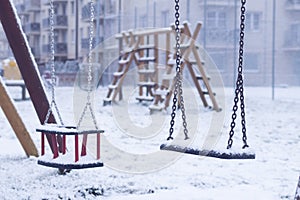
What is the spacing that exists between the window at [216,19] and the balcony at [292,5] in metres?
1.59

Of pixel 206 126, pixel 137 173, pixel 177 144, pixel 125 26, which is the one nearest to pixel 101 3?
pixel 125 26

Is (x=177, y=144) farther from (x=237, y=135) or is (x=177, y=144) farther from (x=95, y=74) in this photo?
(x=95, y=74)

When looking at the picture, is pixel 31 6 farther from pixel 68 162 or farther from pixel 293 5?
pixel 68 162

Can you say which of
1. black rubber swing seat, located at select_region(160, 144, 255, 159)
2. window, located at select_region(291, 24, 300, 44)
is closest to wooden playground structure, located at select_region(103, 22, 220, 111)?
window, located at select_region(291, 24, 300, 44)

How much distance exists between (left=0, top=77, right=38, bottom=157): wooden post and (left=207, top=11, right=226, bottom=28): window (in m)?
8.67

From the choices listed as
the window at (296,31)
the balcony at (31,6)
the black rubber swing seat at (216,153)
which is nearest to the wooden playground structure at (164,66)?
the window at (296,31)

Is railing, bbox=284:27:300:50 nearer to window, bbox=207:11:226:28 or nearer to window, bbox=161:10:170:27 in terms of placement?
window, bbox=207:11:226:28

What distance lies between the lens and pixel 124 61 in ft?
27.4

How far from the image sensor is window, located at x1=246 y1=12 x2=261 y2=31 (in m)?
11.4

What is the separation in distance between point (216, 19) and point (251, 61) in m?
1.24

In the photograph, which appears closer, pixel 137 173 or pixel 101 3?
pixel 137 173

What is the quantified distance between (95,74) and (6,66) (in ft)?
10.9

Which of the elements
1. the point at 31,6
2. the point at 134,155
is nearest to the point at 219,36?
the point at 134,155

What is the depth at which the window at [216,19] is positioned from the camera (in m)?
11.6
